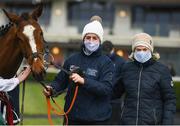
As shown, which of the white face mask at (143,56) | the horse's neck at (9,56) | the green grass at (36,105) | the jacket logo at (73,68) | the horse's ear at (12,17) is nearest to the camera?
the horse's ear at (12,17)

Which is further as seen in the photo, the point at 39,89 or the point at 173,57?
the point at 173,57

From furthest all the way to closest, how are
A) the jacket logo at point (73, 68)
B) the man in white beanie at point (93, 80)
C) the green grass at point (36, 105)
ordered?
the green grass at point (36, 105) < the man in white beanie at point (93, 80) < the jacket logo at point (73, 68)

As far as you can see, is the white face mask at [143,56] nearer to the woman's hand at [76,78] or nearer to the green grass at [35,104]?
the woman's hand at [76,78]

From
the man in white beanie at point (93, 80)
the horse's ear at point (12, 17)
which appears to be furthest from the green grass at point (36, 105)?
the horse's ear at point (12, 17)

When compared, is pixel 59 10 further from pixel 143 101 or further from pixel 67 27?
pixel 143 101

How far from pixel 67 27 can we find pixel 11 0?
463 cm

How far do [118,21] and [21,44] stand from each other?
32.1 m

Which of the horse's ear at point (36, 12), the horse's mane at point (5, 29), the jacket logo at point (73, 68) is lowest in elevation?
the jacket logo at point (73, 68)

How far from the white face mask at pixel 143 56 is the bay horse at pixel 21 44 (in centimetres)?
115

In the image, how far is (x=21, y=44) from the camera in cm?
488

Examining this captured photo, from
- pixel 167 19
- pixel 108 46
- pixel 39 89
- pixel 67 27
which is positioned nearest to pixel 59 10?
pixel 67 27

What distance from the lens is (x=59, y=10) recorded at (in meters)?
37.7

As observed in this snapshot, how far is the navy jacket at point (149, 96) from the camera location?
17.4 ft

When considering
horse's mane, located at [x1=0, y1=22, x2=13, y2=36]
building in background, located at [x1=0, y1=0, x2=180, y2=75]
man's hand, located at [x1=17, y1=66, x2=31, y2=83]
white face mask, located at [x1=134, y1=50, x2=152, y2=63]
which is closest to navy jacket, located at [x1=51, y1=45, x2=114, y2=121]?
white face mask, located at [x1=134, y1=50, x2=152, y2=63]
